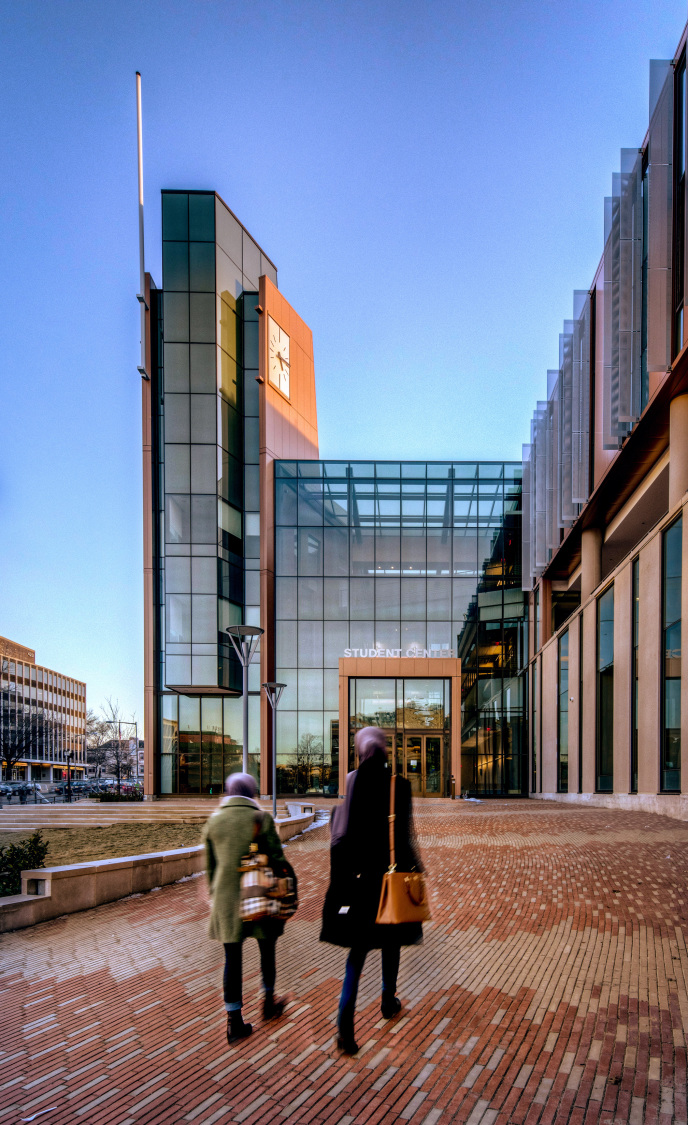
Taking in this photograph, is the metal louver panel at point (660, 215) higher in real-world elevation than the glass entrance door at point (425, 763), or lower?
higher

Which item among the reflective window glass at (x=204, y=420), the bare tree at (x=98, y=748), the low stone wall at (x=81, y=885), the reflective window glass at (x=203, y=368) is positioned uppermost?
the reflective window glass at (x=203, y=368)

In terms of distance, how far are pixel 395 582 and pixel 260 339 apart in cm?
1318

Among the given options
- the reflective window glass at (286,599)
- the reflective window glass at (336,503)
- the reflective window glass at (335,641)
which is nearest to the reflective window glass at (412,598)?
the reflective window glass at (335,641)

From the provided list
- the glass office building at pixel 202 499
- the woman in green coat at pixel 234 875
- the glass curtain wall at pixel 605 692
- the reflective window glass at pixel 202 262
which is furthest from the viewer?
the reflective window glass at pixel 202 262

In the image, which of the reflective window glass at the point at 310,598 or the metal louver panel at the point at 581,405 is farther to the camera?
the reflective window glass at the point at 310,598

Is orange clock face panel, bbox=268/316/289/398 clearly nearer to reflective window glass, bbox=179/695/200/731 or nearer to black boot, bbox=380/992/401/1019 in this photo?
reflective window glass, bbox=179/695/200/731

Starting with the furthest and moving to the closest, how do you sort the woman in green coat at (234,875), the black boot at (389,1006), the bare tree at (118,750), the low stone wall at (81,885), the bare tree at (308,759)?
the bare tree at (118,750)
the bare tree at (308,759)
the low stone wall at (81,885)
the black boot at (389,1006)
the woman in green coat at (234,875)

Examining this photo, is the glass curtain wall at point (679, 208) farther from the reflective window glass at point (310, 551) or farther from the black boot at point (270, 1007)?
the reflective window glass at point (310, 551)

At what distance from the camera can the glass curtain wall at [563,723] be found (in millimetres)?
27203

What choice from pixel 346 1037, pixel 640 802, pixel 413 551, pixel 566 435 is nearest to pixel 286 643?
pixel 413 551

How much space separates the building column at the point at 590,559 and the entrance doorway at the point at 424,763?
8.50 metres

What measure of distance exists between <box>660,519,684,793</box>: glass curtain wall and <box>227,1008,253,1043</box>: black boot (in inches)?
545

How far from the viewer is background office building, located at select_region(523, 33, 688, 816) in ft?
53.5

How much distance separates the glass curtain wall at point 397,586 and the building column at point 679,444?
1579 cm
